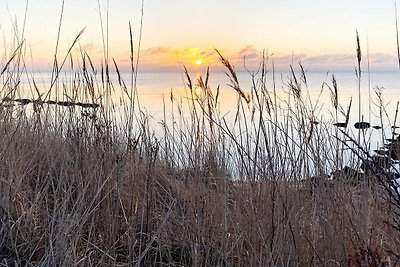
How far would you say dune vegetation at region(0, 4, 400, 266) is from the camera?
81.1 inches

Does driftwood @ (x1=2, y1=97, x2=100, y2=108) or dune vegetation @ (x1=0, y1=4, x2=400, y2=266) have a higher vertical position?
driftwood @ (x1=2, y1=97, x2=100, y2=108)

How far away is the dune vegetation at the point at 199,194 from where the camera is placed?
2.06m

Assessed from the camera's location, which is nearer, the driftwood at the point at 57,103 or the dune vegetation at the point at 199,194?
the dune vegetation at the point at 199,194

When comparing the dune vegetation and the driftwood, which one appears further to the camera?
the driftwood

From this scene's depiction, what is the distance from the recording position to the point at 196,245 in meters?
2.04

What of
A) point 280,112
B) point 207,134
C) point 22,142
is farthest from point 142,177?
point 280,112

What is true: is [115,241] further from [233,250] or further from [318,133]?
[318,133]

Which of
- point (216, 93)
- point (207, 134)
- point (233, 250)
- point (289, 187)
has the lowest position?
point (233, 250)

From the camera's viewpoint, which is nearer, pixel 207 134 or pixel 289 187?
pixel 289 187

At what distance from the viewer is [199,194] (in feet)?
8.02

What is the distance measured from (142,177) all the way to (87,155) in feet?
0.91

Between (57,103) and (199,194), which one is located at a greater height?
(57,103)

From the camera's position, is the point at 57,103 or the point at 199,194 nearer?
the point at 199,194

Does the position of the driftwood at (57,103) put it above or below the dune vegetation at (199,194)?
above
